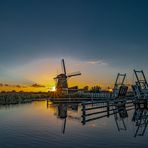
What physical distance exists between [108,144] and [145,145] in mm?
1980

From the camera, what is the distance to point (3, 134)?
19469mm

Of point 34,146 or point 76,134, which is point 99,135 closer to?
point 76,134

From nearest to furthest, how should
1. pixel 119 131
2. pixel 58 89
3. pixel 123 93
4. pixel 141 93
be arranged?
pixel 119 131 < pixel 141 93 < pixel 123 93 < pixel 58 89

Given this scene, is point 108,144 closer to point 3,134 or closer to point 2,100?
point 3,134

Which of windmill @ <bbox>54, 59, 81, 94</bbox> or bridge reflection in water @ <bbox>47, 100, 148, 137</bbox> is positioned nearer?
bridge reflection in water @ <bbox>47, 100, 148, 137</bbox>

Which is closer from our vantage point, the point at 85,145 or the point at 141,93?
the point at 85,145

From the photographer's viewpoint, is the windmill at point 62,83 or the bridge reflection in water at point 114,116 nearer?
the bridge reflection in water at point 114,116

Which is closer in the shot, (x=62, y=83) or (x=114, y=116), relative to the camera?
(x=114, y=116)

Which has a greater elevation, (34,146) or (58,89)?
(58,89)

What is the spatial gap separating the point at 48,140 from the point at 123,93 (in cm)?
3572

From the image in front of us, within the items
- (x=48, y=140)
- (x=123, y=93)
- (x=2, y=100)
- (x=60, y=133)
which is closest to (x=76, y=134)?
(x=60, y=133)

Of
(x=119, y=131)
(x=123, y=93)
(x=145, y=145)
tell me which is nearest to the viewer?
(x=145, y=145)

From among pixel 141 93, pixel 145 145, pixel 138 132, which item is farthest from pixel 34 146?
pixel 141 93

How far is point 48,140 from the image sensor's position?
17.0m
